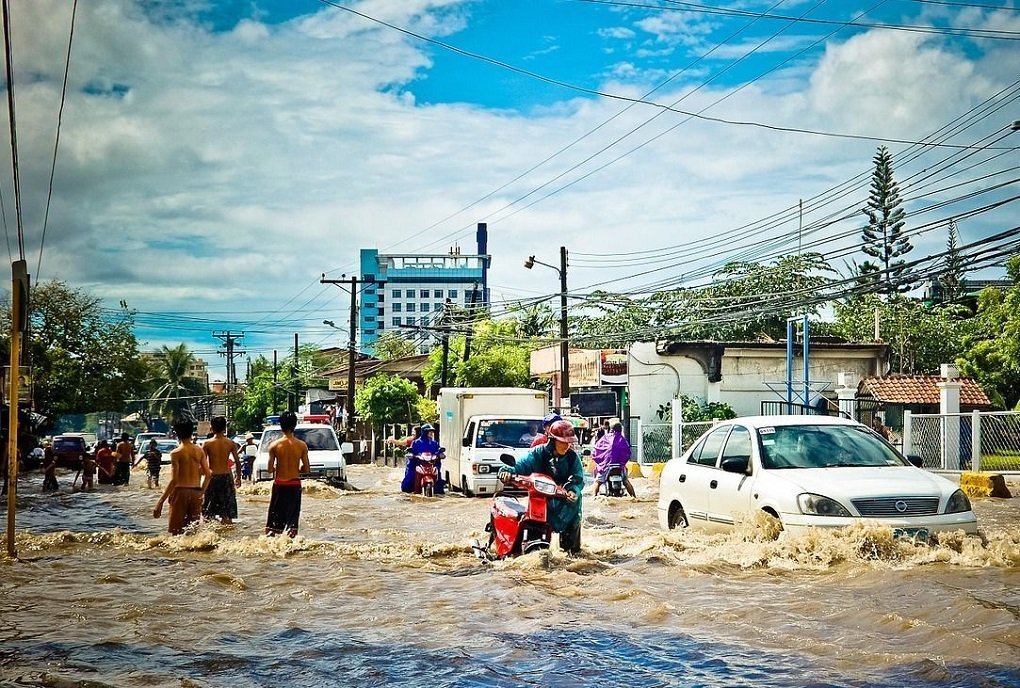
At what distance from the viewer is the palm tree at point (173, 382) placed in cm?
10175

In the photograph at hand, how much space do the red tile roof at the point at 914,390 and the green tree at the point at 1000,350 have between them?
4.70 ft

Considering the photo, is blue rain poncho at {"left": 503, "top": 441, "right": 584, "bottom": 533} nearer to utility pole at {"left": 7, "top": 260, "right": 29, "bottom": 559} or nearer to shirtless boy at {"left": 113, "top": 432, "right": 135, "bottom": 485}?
utility pole at {"left": 7, "top": 260, "right": 29, "bottom": 559}

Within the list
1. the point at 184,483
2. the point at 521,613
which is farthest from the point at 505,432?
the point at 521,613

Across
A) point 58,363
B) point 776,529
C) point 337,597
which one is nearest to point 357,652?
point 337,597

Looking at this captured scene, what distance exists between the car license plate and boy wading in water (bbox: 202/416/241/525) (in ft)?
26.9

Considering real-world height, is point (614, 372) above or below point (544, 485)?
above

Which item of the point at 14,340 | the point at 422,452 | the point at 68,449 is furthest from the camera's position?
the point at 68,449

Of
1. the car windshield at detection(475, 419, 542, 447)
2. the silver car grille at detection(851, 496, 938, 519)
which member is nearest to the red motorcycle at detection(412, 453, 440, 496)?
the car windshield at detection(475, 419, 542, 447)

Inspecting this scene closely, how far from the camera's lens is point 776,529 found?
1017 centimetres

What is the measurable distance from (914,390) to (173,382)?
263ft

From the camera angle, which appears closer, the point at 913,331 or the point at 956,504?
the point at 956,504

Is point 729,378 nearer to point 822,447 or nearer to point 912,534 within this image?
point 822,447

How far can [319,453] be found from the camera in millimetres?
25078

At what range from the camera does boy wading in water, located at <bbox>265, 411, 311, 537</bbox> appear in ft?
42.1
